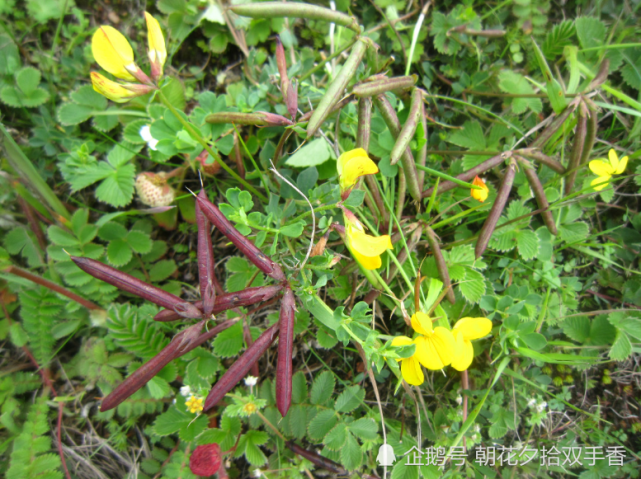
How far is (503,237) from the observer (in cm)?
240

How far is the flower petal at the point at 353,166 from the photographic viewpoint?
150 centimetres

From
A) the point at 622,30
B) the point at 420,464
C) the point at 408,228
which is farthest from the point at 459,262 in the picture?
the point at 622,30

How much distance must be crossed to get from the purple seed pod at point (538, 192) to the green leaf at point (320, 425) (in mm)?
1797

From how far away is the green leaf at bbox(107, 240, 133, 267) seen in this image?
2.47 meters

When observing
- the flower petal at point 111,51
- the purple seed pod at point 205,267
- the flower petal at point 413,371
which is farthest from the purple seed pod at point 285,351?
the flower petal at point 111,51

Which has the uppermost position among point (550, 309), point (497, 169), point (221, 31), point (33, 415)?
point (221, 31)

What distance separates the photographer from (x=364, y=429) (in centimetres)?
213

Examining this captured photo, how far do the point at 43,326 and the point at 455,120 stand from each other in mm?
3303

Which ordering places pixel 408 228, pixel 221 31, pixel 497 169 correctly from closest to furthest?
1. pixel 408 228
2. pixel 497 169
3. pixel 221 31

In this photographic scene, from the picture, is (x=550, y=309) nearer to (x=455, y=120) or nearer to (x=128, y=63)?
(x=455, y=120)

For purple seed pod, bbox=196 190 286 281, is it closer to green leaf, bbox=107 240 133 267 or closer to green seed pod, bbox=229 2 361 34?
green seed pod, bbox=229 2 361 34

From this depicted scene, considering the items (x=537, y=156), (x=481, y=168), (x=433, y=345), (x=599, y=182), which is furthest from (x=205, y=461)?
(x=599, y=182)

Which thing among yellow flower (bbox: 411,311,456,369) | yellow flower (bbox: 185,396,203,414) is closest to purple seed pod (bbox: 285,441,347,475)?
yellow flower (bbox: 185,396,203,414)

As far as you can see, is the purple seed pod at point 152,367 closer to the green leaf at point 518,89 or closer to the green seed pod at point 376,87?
the green seed pod at point 376,87
